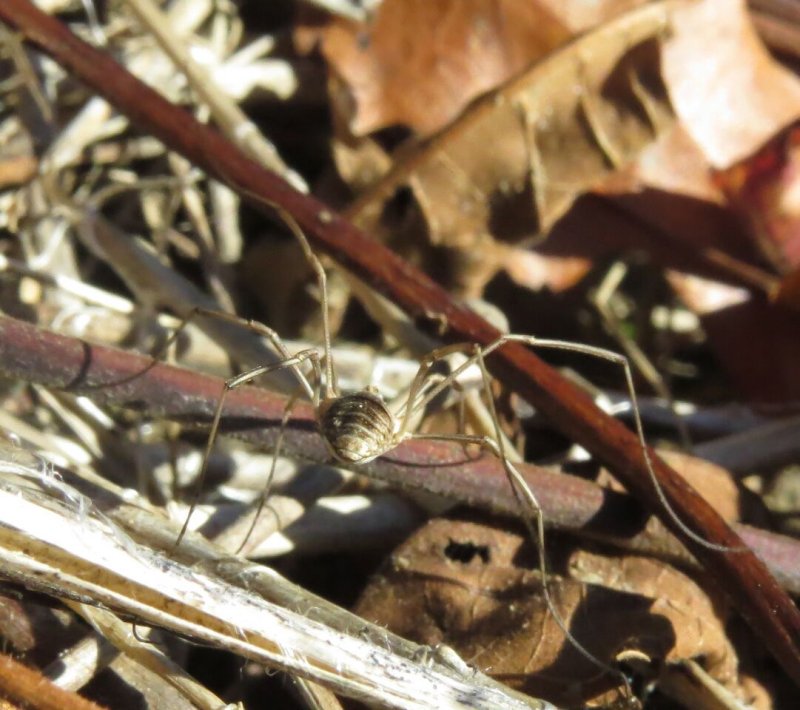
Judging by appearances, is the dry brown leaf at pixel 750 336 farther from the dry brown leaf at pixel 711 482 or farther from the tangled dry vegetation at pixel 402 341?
the dry brown leaf at pixel 711 482

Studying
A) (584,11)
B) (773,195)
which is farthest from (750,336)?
(584,11)

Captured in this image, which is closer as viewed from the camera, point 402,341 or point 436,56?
point 402,341

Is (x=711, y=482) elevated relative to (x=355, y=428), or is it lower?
elevated

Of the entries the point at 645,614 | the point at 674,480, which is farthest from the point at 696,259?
the point at 645,614

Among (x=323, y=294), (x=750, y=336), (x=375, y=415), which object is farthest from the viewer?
(x=750, y=336)

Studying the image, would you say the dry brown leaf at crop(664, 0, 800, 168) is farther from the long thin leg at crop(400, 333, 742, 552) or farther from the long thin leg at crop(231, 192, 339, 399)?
the long thin leg at crop(231, 192, 339, 399)

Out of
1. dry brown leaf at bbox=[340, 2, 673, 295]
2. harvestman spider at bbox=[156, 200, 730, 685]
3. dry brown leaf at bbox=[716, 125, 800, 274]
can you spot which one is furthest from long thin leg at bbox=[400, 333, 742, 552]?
dry brown leaf at bbox=[716, 125, 800, 274]

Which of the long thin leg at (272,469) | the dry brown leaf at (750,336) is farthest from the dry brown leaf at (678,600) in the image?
the dry brown leaf at (750,336)

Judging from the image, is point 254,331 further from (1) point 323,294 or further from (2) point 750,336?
(2) point 750,336
